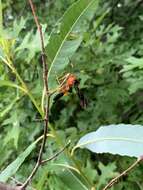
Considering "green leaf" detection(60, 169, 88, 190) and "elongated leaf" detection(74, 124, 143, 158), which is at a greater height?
"elongated leaf" detection(74, 124, 143, 158)

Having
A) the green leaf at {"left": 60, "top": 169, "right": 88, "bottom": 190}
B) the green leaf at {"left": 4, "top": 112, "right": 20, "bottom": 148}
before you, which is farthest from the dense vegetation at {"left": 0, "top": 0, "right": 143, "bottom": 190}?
the green leaf at {"left": 60, "top": 169, "right": 88, "bottom": 190}

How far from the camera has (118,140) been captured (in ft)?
4.07

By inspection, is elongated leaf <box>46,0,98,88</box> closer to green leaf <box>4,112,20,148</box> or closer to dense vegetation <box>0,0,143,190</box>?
dense vegetation <box>0,0,143,190</box>

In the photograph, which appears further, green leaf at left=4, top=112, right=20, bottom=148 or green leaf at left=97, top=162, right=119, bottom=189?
green leaf at left=4, top=112, right=20, bottom=148

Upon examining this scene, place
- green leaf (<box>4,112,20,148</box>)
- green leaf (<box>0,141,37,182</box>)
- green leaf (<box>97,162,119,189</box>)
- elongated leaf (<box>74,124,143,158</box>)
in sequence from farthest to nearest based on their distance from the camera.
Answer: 1. green leaf (<box>4,112,20,148</box>)
2. green leaf (<box>97,162,119,189</box>)
3. green leaf (<box>0,141,37,182</box>)
4. elongated leaf (<box>74,124,143,158</box>)

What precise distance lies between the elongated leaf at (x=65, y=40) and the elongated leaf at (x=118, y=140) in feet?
0.53

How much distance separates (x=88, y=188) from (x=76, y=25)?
1.42 ft

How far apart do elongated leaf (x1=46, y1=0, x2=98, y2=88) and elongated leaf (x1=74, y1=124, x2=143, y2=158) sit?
0.53ft

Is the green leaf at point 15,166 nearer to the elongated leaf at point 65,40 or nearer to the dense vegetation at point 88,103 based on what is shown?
the elongated leaf at point 65,40

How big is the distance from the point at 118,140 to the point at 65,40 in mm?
269

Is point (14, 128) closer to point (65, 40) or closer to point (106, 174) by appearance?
point (106, 174)

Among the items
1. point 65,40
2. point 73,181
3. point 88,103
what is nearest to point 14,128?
point 88,103

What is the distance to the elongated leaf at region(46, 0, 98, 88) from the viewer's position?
4.08 ft

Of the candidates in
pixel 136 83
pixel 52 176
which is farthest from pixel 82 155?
pixel 52 176
